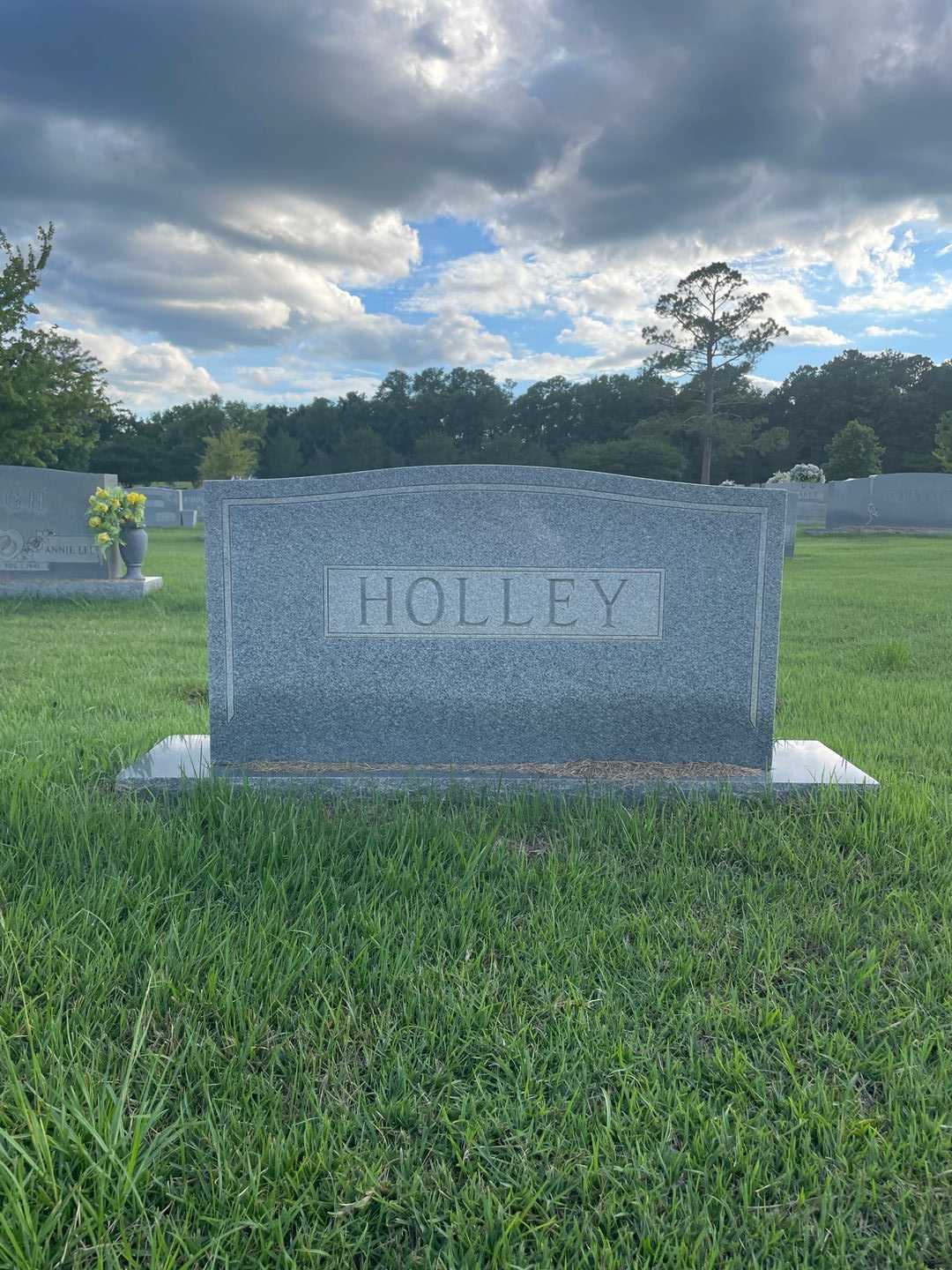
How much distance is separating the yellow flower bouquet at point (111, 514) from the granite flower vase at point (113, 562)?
0.14 ft

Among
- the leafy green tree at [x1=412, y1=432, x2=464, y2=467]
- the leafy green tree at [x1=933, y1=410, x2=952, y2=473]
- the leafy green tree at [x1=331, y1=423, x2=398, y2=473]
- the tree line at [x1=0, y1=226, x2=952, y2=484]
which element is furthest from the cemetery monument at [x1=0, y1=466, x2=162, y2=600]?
the leafy green tree at [x1=412, y1=432, x2=464, y2=467]

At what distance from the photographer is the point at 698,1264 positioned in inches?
50.7

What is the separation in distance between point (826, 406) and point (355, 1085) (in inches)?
2362

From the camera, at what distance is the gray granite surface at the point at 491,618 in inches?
127

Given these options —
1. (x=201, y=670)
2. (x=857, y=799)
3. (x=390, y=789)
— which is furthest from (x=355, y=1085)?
(x=201, y=670)

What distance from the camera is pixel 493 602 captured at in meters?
3.27

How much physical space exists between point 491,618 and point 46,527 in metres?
9.02

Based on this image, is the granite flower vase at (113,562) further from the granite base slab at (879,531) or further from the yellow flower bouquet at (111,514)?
the granite base slab at (879,531)

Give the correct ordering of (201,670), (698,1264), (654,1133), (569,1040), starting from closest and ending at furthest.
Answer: (698,1264) → (654,1133) → (569,1040) → (201,670)

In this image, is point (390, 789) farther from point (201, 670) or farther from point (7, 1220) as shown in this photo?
point (201, 670)

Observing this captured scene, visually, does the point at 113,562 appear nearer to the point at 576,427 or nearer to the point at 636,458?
the point at 636,458

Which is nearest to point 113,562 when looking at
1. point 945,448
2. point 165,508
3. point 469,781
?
point 469,781

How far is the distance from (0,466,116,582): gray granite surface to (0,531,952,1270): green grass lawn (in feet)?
27.1

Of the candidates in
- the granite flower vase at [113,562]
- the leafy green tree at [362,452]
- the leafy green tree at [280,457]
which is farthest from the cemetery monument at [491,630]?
the leafy green tree at [362,452]
